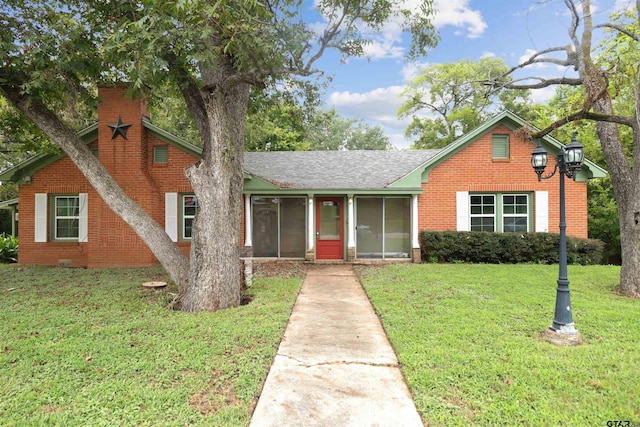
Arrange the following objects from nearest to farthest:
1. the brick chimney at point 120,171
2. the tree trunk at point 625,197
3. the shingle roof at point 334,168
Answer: the tree trunk at point 625,197, the brick chimney at point 120,171, the shingle roof at point 334,168

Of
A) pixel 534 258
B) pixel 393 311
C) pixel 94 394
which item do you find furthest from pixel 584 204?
pixel 94 394

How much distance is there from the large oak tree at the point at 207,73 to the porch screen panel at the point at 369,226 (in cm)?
557

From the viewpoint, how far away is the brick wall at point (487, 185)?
11.3 meters

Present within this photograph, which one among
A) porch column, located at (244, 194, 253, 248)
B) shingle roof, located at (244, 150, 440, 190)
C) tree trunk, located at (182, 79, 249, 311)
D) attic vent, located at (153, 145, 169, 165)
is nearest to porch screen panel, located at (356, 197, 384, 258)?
shingle roof, located at (244, 150, 440, 190)

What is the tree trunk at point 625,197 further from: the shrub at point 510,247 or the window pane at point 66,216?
the window pane at point 66,216

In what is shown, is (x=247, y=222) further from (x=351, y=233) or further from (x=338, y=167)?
(x=338, y=167)

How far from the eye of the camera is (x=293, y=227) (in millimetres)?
12062

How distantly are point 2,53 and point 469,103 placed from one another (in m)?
26.5

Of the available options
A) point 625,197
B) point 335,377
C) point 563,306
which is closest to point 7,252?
point 335,377

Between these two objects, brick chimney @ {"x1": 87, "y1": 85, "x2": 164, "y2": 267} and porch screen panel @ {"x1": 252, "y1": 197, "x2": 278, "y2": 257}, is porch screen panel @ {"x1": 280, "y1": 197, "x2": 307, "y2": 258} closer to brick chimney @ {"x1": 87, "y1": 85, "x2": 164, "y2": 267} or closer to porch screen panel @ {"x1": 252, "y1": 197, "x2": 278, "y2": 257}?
porch screen panel @ {"x1": 252, "y1": 197, "x2": 278, "y2": 257}

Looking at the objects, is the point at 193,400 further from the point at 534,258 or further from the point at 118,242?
the point at 534,258

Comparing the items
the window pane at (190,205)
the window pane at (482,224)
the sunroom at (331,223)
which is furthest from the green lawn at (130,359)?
the window pane at (482,224)

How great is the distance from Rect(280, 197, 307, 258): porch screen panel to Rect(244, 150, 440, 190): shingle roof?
2.73 feet

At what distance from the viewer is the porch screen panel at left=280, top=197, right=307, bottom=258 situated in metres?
12.0
